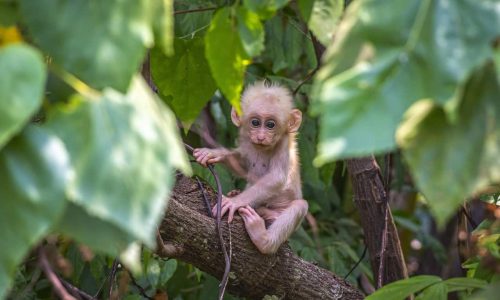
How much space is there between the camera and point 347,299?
3.68 meters

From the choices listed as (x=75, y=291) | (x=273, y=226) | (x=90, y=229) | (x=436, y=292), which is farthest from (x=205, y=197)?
(x=90, y=229)

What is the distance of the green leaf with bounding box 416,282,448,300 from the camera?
2838 mm

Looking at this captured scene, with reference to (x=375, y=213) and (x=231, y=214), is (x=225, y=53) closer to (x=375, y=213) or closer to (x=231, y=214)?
(x=231, y=214)

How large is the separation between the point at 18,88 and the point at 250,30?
70 cm

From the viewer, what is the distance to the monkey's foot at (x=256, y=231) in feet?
11.7

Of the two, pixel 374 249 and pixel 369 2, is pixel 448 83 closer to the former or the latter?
pixel 369 2

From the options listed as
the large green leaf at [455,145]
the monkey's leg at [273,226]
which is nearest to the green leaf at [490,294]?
the large green leaf at [455,145]

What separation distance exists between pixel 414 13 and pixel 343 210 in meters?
5.11

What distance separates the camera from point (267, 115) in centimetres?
467

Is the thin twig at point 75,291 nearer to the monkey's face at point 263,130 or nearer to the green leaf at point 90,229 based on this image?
the green leaf at point 90,229

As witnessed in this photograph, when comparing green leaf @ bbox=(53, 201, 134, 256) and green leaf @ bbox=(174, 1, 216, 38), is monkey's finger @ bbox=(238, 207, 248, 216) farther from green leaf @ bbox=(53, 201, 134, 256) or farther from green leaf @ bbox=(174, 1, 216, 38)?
green leaf @ bbox=(53, 201, 134, 256)

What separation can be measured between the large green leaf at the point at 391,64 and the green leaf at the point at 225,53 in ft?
1.29

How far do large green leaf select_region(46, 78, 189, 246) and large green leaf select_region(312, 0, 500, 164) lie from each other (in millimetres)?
243

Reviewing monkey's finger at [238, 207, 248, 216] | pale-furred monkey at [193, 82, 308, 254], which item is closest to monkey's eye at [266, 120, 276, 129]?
pale-furred monkey at [193, 82, 308, 254]
